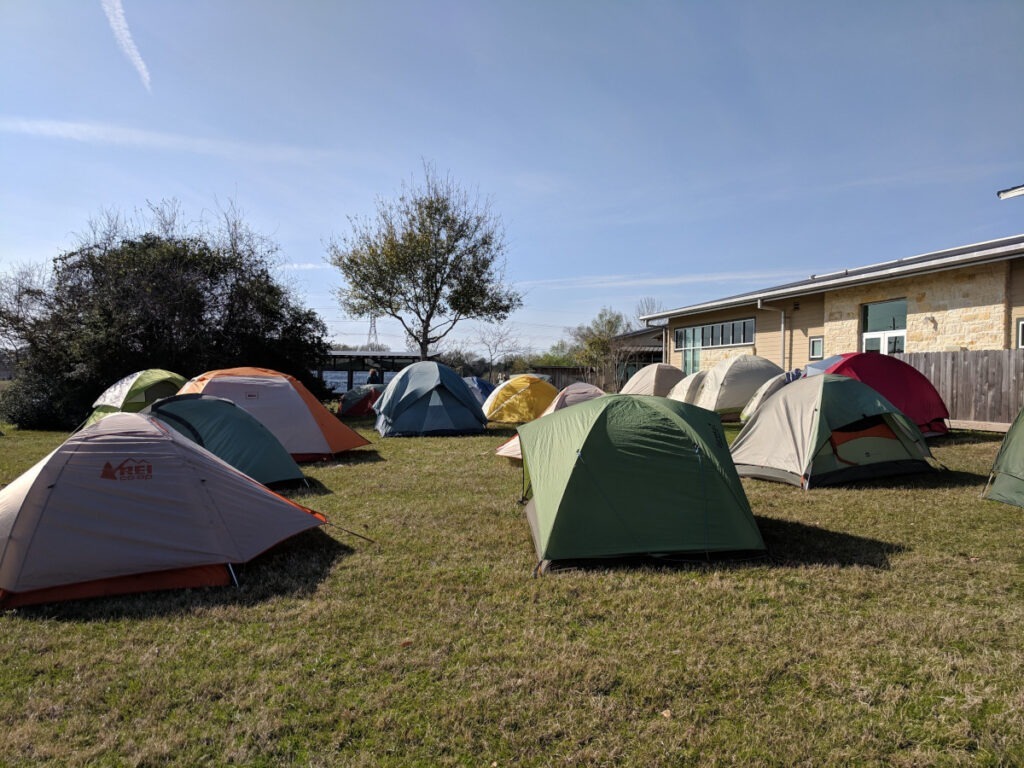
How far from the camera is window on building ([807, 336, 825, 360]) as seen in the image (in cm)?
1862

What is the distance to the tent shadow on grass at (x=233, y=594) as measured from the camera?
162 inches

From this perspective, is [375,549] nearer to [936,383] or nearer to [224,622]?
[224,622]

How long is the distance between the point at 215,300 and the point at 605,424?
17132mm

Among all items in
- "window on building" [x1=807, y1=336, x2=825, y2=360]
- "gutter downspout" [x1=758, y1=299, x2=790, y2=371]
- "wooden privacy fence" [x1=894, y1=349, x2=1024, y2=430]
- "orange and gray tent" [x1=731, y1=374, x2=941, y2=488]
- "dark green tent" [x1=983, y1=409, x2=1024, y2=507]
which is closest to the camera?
"dark green tent" [x1=983, y1=409, x2=1024, y2=507]

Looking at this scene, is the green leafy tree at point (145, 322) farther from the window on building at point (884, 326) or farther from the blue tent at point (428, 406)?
the window on building at point (884, 326)

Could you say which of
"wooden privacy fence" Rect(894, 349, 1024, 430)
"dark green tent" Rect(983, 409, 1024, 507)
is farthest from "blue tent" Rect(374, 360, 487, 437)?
"wooden privacy fence" Rect(894, 349, 1024, 430)

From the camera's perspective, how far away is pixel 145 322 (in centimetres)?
1705

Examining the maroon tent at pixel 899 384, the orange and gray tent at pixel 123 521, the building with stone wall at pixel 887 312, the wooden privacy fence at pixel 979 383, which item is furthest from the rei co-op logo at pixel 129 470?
the building with stone wall at pixel 887 312

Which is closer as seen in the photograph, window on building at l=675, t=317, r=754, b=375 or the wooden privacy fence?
the wooden privacy fence

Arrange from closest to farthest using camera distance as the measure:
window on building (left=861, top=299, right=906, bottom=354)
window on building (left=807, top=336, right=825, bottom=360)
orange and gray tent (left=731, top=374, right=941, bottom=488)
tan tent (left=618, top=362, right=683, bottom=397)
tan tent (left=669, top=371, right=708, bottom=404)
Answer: orange and gray tent (left=731, top=374, right=941, bottom=488) → tan tent (left=669, top=371, right=708, bottom=404) → window on building (left=861, top=299, right=906, bottom=354) → tan tent (left=618, top=362, right=683, bottom=397) → window on building (left=807, top=336, right=825, bottom=360)

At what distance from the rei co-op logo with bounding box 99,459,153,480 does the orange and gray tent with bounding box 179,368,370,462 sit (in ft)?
17.3

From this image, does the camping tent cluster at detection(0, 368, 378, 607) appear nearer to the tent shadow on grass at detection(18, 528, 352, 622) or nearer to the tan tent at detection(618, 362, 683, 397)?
the tent shadow on grass at detection(18, 528, 352, 622)

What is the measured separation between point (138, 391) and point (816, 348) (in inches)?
752

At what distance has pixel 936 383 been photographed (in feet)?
44.3
